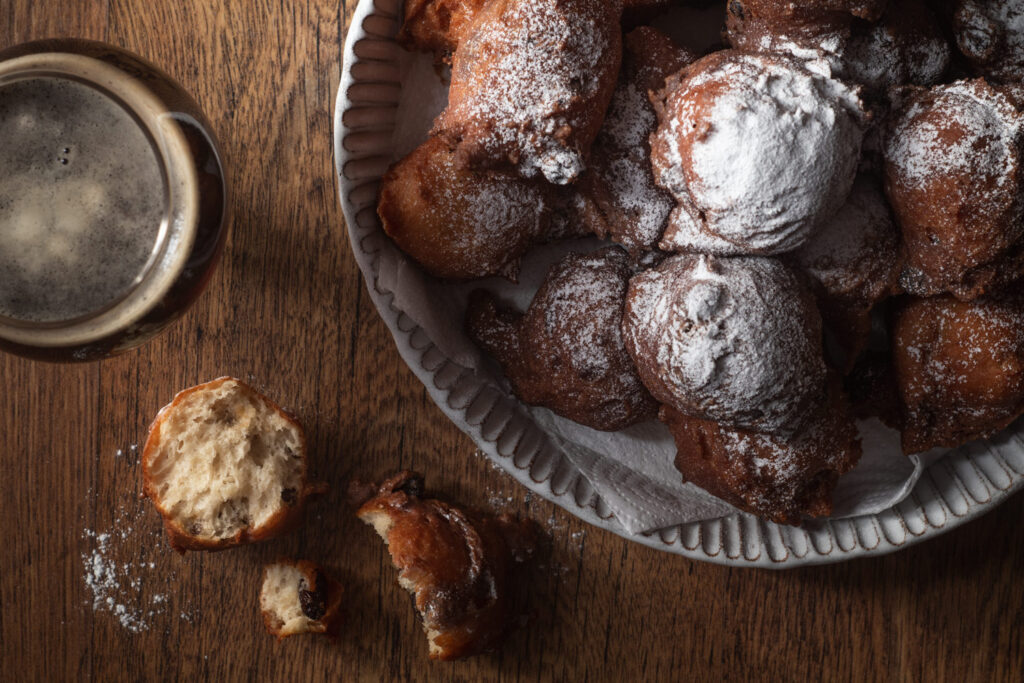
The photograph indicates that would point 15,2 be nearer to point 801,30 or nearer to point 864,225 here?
point 801,30

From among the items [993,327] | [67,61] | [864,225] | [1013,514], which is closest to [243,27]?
[67,61]

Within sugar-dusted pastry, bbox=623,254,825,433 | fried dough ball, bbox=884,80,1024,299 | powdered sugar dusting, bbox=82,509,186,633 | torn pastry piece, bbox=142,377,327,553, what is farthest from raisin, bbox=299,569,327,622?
fried dough ball, bbox=884,80,1024,299

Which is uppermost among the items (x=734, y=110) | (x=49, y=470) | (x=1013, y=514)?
(x=734, y=110)

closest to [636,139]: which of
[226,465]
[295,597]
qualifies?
[226,465]

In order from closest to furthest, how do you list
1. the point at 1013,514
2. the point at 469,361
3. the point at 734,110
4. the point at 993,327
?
the point at 734,110 → the point at 993,327 → the point at 469,361 → the point at 1013,514

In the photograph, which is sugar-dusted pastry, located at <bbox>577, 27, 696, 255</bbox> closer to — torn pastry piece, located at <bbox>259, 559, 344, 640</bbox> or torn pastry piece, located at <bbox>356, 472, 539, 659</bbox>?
torn pastry piece, located at <bbox>356, 472, 539, 659</bbox>

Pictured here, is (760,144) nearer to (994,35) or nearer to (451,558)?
(994,35)

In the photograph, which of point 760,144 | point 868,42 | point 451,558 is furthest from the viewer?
point 451,558
